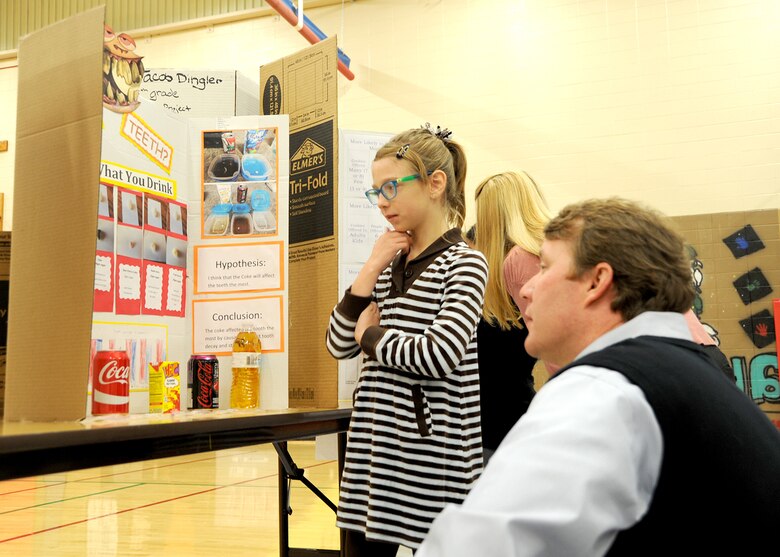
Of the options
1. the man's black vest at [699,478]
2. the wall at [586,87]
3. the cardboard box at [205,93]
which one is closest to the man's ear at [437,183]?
the cardboard box at [205,93]

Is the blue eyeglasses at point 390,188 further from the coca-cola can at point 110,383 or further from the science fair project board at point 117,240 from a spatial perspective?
the coca-cola can at point 110,383

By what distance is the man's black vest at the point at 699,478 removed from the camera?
0.67 meters

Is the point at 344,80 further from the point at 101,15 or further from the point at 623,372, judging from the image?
the point at 623,372

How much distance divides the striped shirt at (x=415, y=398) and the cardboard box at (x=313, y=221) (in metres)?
0.19

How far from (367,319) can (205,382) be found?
1.29 feet

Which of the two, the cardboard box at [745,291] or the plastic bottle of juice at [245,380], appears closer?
the plastic bottle of juice at [245,380]

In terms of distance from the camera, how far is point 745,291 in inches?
242

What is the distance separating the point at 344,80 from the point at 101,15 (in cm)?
664

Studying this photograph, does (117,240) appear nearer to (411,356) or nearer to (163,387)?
(163,387)

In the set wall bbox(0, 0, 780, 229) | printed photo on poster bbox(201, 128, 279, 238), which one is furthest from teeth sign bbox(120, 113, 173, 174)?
wall bbox(0, 0, 780, 229)

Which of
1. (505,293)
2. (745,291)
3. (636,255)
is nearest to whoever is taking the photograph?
(636,255)

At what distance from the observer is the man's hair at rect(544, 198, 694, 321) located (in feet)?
2.84

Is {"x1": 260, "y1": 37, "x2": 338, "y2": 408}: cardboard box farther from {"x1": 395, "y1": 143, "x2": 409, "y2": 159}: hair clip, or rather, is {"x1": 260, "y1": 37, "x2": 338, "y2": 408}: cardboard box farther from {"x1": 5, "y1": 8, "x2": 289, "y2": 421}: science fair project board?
{"x1": 395, "y1": 143, "x2": 409, "y2": 159}: hair clip

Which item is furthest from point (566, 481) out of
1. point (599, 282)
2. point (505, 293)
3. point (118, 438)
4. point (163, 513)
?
point (163, 513)
